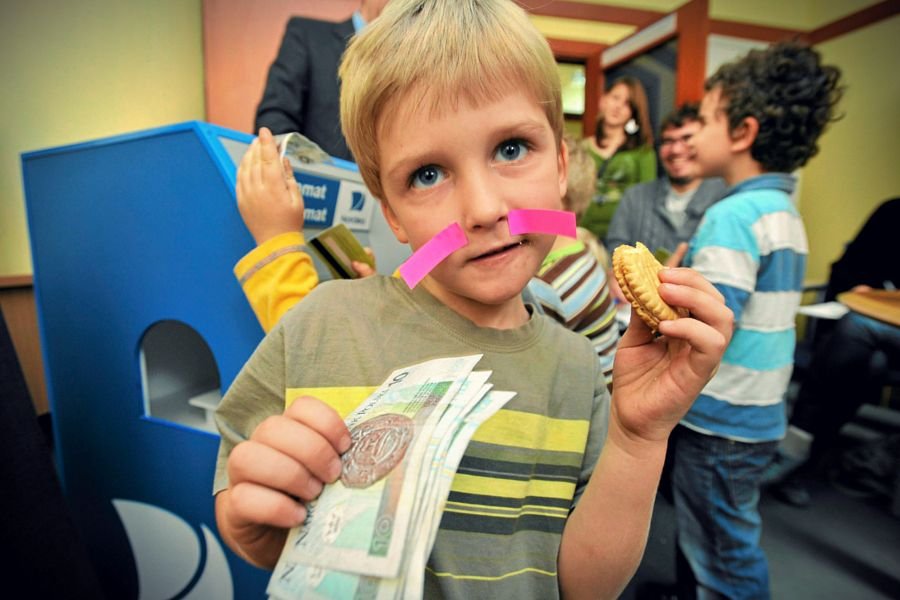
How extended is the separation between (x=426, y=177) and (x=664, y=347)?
0.36m

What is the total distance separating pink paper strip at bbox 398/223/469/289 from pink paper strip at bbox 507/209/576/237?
63mm

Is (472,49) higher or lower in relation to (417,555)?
higher

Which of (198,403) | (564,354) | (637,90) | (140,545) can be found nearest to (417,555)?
(564,354)

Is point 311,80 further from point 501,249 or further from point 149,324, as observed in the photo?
point 501,249

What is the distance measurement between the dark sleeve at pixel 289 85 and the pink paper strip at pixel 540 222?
124cm

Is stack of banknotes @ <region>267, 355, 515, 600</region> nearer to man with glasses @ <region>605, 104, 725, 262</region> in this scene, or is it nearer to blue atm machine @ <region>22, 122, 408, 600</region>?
blue atm machine @ <region>22, 122, 408, 600</region>

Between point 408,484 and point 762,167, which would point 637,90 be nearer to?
point 762,167

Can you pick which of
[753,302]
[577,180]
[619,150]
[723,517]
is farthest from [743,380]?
[619,150]

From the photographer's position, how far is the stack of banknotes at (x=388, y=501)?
0.38 m

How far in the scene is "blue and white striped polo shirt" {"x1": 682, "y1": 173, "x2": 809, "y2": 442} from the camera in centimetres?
131

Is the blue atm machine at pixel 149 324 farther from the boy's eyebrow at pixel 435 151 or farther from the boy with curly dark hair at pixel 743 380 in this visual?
the boy with curly dark hair at pixel 743 380

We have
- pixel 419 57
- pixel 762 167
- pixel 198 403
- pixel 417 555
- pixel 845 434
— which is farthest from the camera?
pixel 845 434

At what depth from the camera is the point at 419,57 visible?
0.59 metres

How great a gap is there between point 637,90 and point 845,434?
2.44 meters
